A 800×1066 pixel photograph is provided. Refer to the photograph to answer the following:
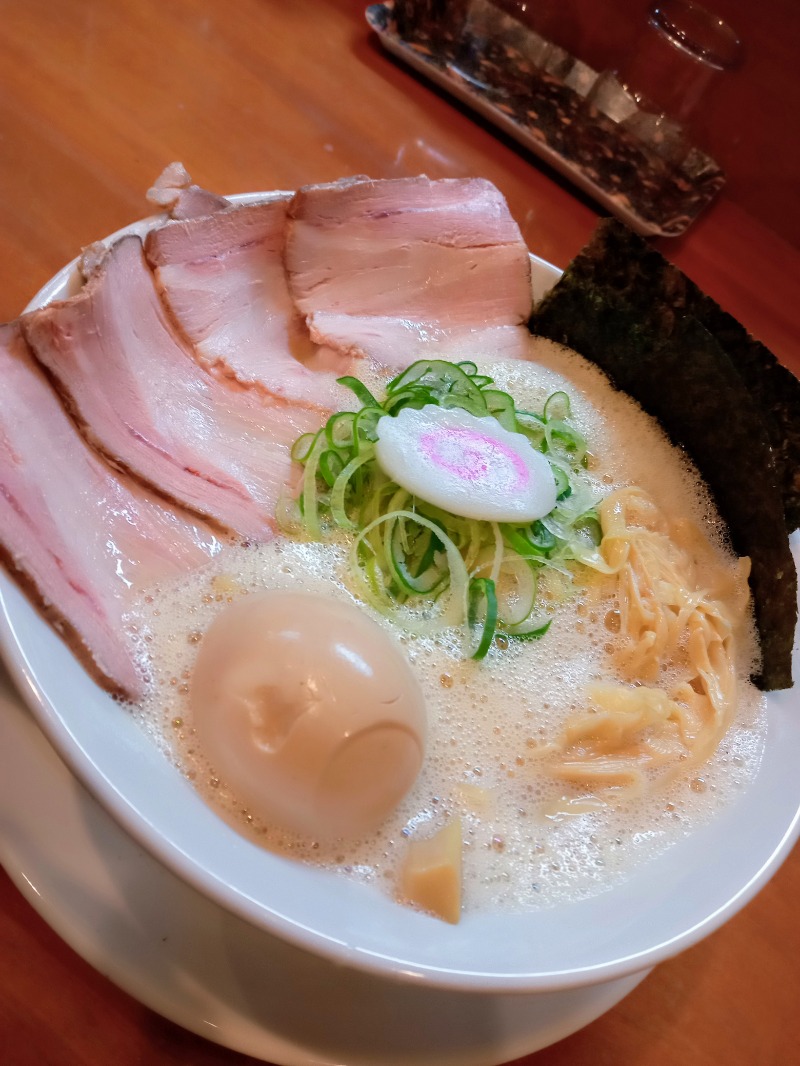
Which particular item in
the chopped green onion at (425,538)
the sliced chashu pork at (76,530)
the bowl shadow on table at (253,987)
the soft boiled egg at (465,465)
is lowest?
the bowl shadow on table at (253,987)

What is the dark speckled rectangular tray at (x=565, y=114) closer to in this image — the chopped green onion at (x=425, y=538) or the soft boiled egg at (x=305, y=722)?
the chopped green onion at (x=425, y=538)

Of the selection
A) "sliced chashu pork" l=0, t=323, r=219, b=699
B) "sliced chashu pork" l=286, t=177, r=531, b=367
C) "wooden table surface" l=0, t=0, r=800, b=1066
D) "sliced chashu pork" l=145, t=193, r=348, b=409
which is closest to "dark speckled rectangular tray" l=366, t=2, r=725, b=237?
"wooden table surface" l=0, t=0, r=800, b=1066

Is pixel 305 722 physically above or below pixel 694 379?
below

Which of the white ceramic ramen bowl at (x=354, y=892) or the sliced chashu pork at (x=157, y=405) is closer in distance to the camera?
the white ceramic ramen bowl at (x=354, y=892)

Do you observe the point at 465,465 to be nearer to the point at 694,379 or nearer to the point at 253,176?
the point at 694,379

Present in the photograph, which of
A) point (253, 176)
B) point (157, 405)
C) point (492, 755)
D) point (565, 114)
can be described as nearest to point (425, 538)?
point (492, 755)

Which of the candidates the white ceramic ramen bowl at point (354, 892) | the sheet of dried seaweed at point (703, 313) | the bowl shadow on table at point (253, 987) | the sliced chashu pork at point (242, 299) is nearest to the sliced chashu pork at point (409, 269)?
the sliced chashu pork at point (242, 299)
